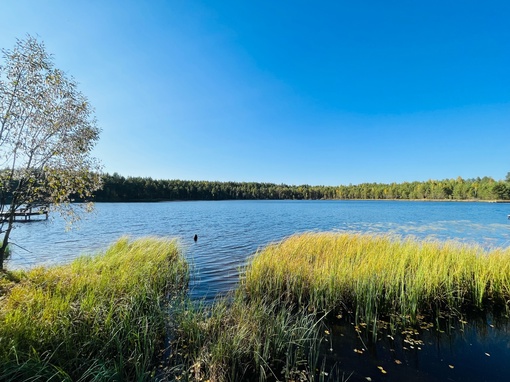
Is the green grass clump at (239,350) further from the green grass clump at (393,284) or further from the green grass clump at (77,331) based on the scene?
the green grass clump at (393,284)

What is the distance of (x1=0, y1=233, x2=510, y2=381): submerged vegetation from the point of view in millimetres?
3756

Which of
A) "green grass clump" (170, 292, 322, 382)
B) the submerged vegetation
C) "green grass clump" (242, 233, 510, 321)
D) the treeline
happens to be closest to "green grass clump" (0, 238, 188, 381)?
the submerged vegetation

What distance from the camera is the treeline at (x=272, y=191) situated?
101500 mm

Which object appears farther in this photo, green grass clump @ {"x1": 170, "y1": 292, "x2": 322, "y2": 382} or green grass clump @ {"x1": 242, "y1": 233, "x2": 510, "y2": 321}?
green grass clump @ {"x1": 242, "y1": 233, "x2": 510, "y2": 321}

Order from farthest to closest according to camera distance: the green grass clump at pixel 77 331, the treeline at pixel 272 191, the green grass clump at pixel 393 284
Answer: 1. the treeline at pixel 272 191
2. the green grass clump at pixel 393 284
3. the green grass clump at pixel 77 331

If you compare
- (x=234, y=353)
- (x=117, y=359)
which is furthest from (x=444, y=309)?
(x=117, y=359)

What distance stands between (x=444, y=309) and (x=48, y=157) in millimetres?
12907

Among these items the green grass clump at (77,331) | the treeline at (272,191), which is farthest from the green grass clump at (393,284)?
the treeline at (272,191)

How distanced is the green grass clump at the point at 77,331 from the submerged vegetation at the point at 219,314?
0.9 inches

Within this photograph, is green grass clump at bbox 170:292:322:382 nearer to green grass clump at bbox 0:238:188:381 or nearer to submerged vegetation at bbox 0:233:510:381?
submerged vegetation at bbox 0:233:510:381

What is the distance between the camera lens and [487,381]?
4.35 m

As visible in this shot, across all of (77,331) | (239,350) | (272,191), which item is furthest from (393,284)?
(272,191)

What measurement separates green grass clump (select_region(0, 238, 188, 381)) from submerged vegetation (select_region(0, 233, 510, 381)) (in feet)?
0.07

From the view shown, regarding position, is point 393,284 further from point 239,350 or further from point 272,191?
point 272,191
